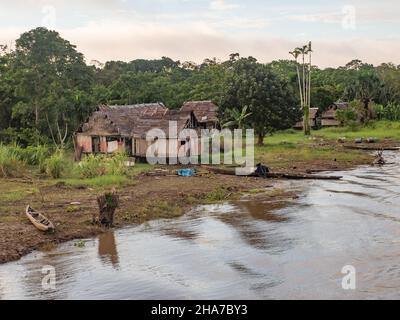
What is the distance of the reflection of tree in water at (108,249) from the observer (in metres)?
13.8

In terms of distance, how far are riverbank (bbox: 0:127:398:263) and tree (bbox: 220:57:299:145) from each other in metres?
5.66

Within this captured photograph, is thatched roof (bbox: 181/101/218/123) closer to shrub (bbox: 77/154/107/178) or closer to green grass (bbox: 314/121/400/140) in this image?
green grass (bbox: 314/121/400/140)

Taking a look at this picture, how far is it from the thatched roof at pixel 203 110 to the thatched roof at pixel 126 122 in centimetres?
1244

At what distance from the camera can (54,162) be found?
2530 centimetres

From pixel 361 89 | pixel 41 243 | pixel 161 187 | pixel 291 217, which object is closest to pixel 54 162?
pixel 161 187

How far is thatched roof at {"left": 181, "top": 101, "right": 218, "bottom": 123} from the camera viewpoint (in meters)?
46.8

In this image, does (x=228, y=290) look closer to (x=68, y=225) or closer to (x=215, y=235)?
(x=215, y=235)

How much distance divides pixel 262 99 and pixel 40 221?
74.0 ft

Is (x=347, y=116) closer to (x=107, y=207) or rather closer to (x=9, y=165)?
(x=9, y=165)

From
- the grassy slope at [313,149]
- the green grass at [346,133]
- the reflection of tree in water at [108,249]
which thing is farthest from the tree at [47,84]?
the reflection of tree in water at [108,249]

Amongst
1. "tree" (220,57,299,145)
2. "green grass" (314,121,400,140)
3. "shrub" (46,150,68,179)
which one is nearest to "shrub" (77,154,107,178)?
"shrub" (46,150,68,179)

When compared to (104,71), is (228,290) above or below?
below
